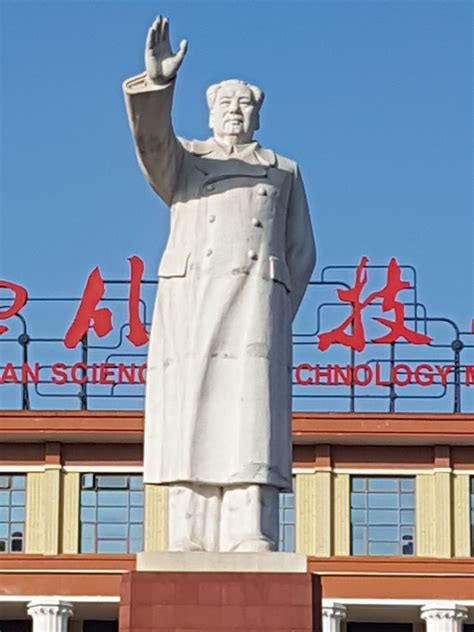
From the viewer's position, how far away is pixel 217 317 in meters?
16.5

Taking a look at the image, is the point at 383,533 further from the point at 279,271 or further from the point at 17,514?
the point at 279,271

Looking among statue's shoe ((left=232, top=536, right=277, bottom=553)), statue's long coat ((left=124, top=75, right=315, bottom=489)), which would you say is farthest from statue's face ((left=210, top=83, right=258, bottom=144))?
statue's shoe ((left=232, top=536, right=277, bottom=553))

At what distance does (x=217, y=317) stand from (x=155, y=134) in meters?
1.20

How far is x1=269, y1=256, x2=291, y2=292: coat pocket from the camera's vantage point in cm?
1664

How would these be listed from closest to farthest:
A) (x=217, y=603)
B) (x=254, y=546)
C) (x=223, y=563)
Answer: (x=217, y=603)
(x=223, y=563)
(x=254, y=546)

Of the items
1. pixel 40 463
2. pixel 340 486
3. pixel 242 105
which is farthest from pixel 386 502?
pixel 242 105

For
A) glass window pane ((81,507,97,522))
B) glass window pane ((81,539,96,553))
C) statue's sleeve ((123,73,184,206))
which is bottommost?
statue's sleeve ((123,73,184,206))

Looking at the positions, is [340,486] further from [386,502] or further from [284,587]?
[284,587]

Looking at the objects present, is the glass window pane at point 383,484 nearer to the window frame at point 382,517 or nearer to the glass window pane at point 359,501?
the window frame at point 382,517

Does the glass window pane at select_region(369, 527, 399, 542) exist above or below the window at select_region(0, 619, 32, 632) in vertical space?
above

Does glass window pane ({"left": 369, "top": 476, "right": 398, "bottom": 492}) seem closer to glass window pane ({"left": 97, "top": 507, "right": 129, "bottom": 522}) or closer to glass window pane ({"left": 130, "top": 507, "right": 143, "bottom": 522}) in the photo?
glass window pane ({"left": 130, "top": 507, "right": 143, "bottom": 522})

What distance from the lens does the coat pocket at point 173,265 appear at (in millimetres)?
16625

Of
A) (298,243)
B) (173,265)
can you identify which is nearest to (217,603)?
(173,265)

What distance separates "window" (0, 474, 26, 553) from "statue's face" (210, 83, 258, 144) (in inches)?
1102
